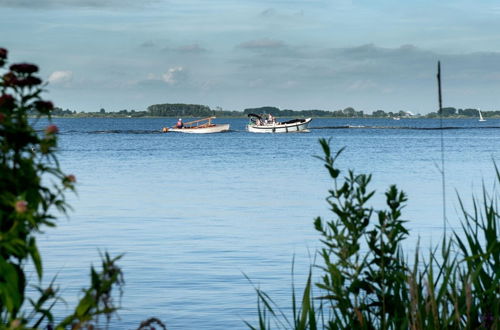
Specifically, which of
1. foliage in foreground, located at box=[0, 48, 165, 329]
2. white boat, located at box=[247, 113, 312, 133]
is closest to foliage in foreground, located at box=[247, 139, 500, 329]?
foliage in foreground, located at box=[0, 48, 165, 329]

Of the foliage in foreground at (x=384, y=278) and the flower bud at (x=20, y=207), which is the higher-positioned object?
the flower bud at (x=20, y=207)

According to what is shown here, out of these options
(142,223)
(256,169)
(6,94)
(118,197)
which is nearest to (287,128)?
(256,169)

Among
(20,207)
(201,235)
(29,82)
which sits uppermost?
(29,82)

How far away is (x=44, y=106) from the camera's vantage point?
179 inches

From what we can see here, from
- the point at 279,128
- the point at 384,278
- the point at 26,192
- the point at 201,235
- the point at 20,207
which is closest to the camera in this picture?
the point at 20,207

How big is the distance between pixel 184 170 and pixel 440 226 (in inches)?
1415

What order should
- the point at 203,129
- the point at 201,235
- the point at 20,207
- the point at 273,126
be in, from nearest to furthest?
the point at 20,207 < the point at 201,235 < the point at 273,126 < the point at 203,129

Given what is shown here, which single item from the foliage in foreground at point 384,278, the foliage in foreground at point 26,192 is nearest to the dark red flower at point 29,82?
the foliage in foreground at point 26,192

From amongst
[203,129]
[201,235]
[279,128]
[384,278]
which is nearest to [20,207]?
[384,278]

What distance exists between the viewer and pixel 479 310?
7.10 metres

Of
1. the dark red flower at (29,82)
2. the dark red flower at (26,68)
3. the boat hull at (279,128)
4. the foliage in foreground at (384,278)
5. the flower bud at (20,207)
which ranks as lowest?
the boat hull at (279,128)

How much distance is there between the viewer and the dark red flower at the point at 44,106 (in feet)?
14.8

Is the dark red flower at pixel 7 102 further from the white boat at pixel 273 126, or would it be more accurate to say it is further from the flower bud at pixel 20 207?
the white boat at pixel 273 126

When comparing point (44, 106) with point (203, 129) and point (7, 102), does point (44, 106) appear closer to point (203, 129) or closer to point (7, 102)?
point (7, 102)
